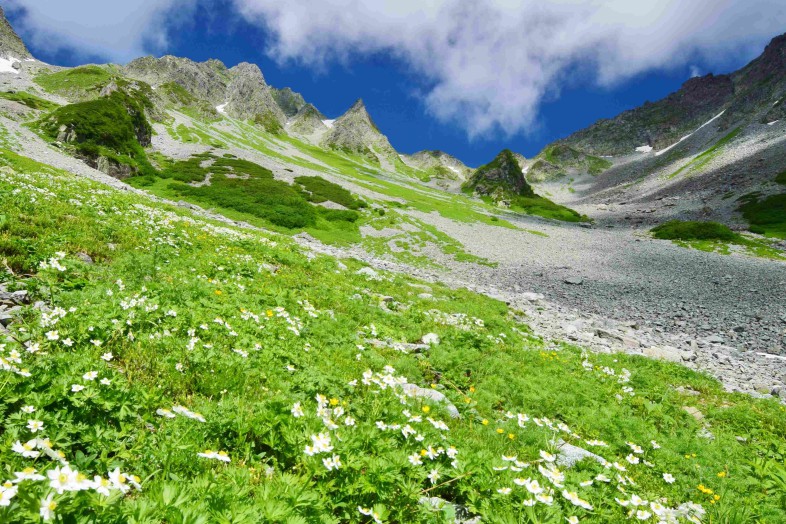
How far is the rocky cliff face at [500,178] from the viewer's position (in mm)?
167125

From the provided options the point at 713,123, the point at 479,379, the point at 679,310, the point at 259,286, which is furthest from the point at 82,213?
the point at 713,123

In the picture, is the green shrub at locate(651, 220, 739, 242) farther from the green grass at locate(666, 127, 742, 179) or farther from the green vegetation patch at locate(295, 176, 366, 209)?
the green grass at locate(666, 127, 742, 179)

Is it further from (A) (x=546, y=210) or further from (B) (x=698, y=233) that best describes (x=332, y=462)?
(A) (x=546, y=210)

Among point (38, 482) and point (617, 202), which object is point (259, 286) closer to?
point (38, 482)

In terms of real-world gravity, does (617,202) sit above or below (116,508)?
above

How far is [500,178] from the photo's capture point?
172000 mm

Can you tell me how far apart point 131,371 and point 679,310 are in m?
31.2

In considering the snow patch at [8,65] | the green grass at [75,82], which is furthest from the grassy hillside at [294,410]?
the snow patch at [8,65]

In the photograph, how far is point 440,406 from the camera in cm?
739

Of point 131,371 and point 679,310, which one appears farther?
point 679,310

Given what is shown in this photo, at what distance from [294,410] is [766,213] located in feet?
364

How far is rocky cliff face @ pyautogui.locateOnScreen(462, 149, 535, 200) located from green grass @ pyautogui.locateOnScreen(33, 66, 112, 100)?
147301 millimetres

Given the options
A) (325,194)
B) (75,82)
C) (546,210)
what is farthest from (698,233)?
(75,82)

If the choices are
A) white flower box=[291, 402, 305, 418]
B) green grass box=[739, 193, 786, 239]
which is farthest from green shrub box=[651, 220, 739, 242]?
white flower box=[291, 402, 305, 418]
